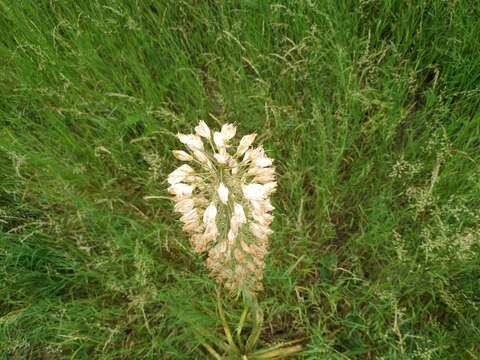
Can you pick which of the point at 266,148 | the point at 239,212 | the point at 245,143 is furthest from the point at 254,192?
the point at 266,148

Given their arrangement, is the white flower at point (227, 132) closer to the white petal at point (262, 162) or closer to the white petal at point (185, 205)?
the white petal at point (262, 162)

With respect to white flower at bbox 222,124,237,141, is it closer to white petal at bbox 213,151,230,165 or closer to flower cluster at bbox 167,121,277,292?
flower cluster at bbox 167,121,277,292

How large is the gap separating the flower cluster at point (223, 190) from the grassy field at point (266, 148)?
799 mm

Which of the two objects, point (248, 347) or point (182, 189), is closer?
point (182, 189)

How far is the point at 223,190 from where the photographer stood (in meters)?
1.72

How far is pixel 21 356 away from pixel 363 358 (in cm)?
199

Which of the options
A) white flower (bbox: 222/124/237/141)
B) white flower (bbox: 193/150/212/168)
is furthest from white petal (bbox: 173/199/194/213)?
white flower (bbox: 222/124/237/141)

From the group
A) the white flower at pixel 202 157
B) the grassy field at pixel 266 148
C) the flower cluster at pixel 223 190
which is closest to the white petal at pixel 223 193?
the flower cluster at pixel 223 190

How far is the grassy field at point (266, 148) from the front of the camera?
274cm

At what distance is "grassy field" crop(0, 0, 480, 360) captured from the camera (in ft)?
8.99

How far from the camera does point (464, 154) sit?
2.68 m

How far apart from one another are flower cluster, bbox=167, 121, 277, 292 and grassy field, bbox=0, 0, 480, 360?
31.4 inches

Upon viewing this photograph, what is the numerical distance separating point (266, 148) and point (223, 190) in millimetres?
1327

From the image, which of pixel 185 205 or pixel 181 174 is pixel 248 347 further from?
pixel 181 174
